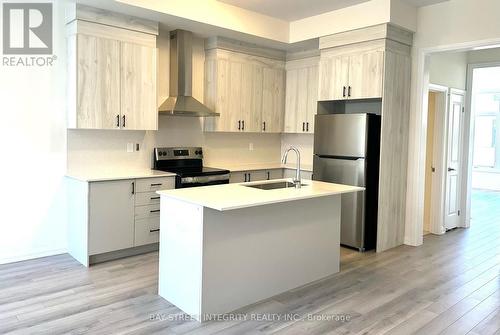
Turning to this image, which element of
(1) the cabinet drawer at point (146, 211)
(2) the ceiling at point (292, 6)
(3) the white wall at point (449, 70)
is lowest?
(1) the cabinet drawer at point (146, 211)

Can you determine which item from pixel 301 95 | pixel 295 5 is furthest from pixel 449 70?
pixel 295 5

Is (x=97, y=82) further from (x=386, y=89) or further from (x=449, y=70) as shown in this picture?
(x=449, y=70)

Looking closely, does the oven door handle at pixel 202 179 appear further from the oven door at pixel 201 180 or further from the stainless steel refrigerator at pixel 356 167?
the stainless steel refrigerator at pixel 356 167

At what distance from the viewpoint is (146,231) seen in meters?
4.51

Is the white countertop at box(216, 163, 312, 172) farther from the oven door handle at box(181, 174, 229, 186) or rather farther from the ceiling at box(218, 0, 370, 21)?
the ceiling at box(218, 0, 370, 21)

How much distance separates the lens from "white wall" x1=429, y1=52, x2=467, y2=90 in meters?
5.50

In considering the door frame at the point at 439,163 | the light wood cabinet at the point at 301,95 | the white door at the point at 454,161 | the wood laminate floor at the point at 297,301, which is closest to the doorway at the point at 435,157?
the door frame at the point at 439,163

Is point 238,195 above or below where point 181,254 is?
above

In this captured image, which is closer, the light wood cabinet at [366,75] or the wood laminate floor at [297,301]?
the wood laminate floor at [297,301]

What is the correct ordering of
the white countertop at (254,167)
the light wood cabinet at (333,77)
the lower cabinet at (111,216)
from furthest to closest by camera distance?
the white countertop at (254,167), the light wood cabinet at (333,77), the lower cabinet at (111,216)

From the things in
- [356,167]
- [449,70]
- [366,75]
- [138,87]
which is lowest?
[356,167]

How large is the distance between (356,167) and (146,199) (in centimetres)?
249

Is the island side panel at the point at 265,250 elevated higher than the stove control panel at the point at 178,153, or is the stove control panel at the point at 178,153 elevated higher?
the stove control panel at the point at 178,153

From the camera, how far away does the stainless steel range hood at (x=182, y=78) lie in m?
5.00
